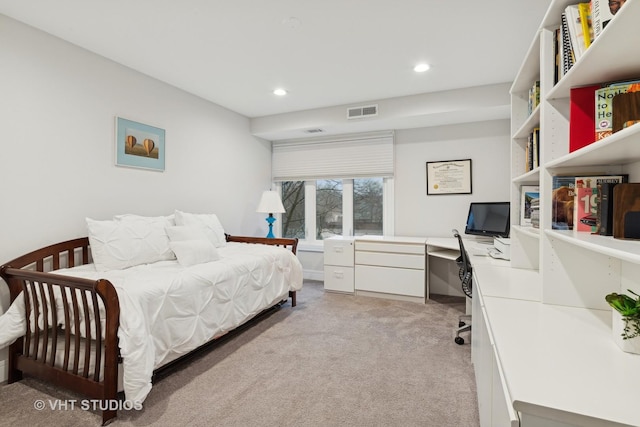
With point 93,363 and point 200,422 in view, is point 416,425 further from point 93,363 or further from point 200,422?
point 93,363

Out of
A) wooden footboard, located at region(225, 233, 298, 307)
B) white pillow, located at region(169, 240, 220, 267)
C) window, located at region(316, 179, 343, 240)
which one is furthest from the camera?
window, located at region(316, 179, 343, 240)

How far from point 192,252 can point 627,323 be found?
2633mm

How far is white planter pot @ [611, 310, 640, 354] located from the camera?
2.96 feet

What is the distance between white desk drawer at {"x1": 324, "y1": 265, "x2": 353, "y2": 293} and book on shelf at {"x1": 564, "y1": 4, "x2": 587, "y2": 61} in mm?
3138

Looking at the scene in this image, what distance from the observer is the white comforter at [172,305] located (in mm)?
1676

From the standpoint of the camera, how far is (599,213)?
3.78 ft

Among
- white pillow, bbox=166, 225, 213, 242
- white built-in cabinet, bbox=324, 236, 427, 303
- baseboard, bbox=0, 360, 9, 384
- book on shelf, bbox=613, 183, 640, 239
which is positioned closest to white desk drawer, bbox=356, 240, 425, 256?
white built-in cabinet, bbox=324, 236, 427, 303

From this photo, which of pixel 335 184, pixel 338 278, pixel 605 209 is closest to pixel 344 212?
pixel 335 184

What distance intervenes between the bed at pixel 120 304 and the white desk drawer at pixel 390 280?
4.67 feet

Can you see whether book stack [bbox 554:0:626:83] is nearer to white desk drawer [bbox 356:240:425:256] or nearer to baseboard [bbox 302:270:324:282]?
white desk drawer [bbox 356:240:425:256]

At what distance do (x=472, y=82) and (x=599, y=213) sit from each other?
2.52 m

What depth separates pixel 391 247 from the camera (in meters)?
3.72

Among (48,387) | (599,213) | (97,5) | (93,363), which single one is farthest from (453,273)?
(97,5)

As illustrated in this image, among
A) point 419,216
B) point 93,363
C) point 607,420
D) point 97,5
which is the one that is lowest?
point 93,363
